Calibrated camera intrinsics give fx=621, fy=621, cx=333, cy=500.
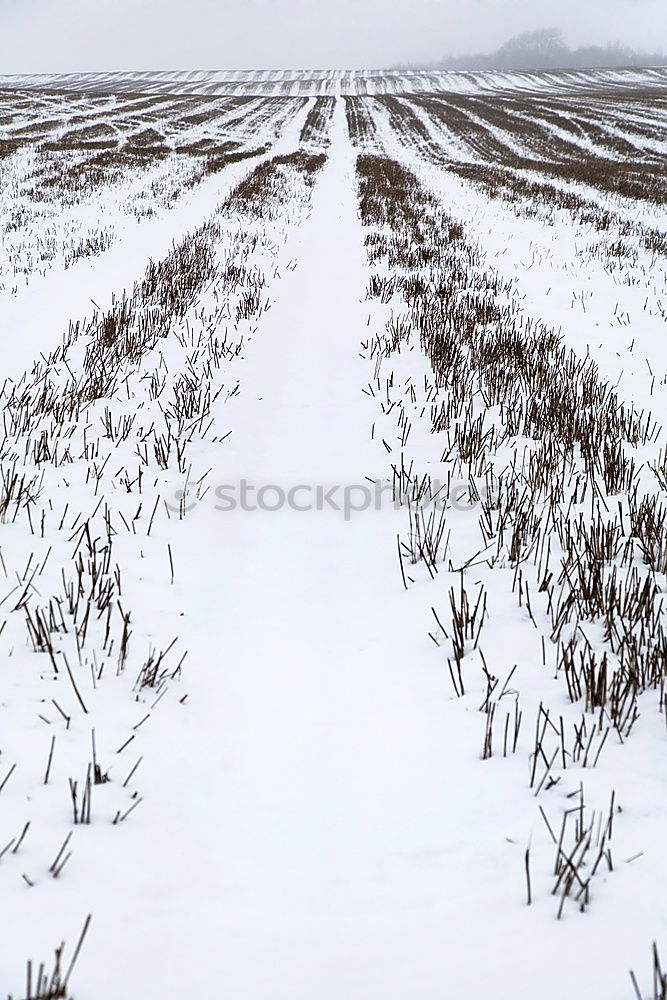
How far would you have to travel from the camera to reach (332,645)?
289 cm

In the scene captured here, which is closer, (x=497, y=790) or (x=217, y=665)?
(x=497, y=790)

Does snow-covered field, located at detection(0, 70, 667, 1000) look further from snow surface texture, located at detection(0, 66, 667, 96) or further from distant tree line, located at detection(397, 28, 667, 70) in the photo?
distant tree line, located at detection(397, 28, 667, 70)

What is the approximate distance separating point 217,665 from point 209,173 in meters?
21.6

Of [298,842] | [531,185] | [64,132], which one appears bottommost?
[298,842]

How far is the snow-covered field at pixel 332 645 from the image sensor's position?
163cm

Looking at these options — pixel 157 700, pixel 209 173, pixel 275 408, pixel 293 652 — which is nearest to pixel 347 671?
pixel 293 652

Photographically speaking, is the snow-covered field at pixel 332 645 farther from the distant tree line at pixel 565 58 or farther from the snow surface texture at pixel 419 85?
the distant tree line at pixel 565 58

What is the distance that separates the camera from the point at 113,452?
14.9ft

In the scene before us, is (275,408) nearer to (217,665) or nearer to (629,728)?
(217,665)

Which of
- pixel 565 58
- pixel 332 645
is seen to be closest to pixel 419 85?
pixel 332 645

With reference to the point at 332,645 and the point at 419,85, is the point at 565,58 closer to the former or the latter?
the point at 419,85

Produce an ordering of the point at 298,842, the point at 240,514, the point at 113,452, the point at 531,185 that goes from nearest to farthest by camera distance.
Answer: the point at 298,842 → the point at 240,514 → the point at 113,452 → the point at 531,185

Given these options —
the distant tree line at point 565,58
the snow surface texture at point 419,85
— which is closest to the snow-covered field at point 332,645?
the snow surface texture at point 419,85

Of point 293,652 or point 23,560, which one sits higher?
point 23,560
